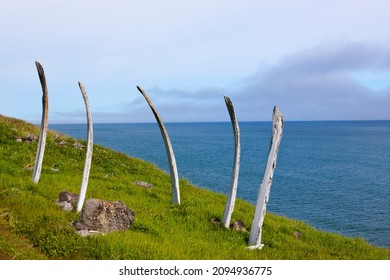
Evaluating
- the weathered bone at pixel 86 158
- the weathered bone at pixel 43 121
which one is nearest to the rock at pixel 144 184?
the weathered bone at pixel 43 121

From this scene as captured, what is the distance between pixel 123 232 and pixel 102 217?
907 mm

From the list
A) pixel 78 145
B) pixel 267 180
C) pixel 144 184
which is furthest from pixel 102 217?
pixel 78 145

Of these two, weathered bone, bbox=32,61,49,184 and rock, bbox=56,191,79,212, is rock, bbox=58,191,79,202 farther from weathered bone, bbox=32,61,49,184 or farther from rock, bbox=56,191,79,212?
weathered bone, bbox=32,61,49,184

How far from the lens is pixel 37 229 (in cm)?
1285

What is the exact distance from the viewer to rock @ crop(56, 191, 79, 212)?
15.8 metres

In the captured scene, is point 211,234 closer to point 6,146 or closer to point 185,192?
point 185,192

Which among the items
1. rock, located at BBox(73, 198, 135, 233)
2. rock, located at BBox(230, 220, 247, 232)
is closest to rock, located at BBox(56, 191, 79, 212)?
rock, located at BBox(73, 198, 135, 233)

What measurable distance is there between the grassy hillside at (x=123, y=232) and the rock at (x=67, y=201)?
31cm

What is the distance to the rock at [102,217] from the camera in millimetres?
13266

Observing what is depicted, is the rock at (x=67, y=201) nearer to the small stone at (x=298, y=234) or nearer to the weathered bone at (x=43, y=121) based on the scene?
the weathered bone at (x=43, y=121)

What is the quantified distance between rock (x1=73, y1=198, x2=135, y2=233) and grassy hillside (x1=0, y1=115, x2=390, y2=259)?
491 millimetres

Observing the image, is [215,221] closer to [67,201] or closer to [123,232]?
[123,232]

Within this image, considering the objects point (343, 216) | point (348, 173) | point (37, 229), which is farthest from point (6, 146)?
point (348, 173)
